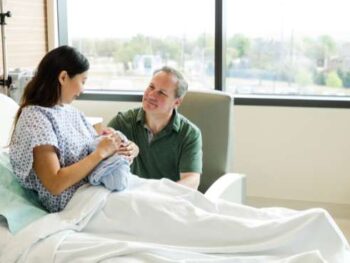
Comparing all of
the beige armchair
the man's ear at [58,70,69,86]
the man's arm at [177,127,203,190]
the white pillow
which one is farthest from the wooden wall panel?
the man's ear at [58,70,69,86]

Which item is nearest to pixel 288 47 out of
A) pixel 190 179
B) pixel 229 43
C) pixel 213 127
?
pixel 229 43

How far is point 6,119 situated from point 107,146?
0.86 metres

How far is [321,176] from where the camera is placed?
325 cm

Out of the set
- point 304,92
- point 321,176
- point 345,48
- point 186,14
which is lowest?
point 321,176

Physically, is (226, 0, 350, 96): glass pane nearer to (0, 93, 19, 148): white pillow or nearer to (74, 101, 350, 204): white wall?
(74, 101, 350, 204): white wall

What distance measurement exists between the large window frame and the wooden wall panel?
0.16m

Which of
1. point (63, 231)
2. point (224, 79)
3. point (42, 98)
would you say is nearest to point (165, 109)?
point (42, 98)

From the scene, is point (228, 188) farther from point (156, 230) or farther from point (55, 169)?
point (55, 169)

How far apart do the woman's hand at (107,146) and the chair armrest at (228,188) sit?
0.49 meters

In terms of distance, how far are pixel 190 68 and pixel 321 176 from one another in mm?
1181

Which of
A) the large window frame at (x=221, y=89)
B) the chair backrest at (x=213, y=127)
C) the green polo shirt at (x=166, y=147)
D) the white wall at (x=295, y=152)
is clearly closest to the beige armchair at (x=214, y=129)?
the chair backrest at (x=213, y=127)

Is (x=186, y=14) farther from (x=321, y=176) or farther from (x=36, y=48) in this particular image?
(x=321, y=176)

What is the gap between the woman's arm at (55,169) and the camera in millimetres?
1447

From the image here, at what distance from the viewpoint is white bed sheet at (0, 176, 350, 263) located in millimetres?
1294
